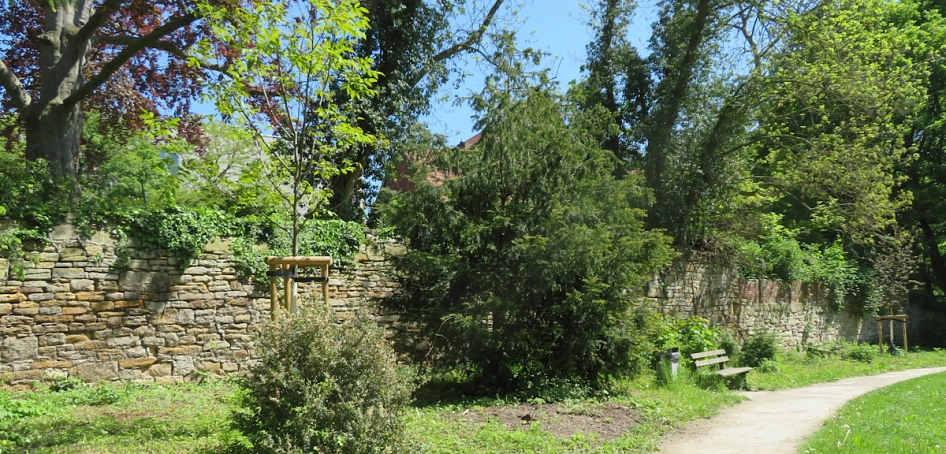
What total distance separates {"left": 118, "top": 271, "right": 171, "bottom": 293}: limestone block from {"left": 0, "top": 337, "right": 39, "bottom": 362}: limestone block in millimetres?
1230

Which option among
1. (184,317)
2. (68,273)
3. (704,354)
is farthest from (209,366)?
(704,354)

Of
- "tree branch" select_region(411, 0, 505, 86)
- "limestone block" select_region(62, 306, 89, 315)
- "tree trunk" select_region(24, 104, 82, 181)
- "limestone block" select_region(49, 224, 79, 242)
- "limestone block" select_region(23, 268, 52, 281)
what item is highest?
"tree branch" select_region(411, 0, 505, 86)

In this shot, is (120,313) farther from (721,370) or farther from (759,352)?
(759,352)

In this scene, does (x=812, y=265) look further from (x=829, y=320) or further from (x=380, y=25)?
(x=380, y=25)

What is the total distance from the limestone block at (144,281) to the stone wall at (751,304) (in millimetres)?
9921

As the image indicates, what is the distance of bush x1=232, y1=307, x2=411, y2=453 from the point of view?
185 inches

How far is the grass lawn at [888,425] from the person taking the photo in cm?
627

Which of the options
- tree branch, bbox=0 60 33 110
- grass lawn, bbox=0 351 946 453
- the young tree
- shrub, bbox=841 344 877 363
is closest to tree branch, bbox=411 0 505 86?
the young tree

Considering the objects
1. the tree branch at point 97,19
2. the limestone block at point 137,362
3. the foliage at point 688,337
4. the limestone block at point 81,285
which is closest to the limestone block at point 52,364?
the limestone block at point 137,362

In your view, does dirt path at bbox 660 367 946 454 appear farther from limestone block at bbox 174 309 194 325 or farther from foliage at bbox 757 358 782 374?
limestone block at bbox 174 309 194 325

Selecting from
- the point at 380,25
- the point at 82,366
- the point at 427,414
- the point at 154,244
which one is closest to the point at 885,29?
the point at 380,25

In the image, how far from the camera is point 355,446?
4.65 meters

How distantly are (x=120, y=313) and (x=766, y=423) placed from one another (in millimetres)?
8746

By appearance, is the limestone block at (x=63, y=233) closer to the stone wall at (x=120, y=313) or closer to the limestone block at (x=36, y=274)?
the stone wall at (x=120, y=313)
